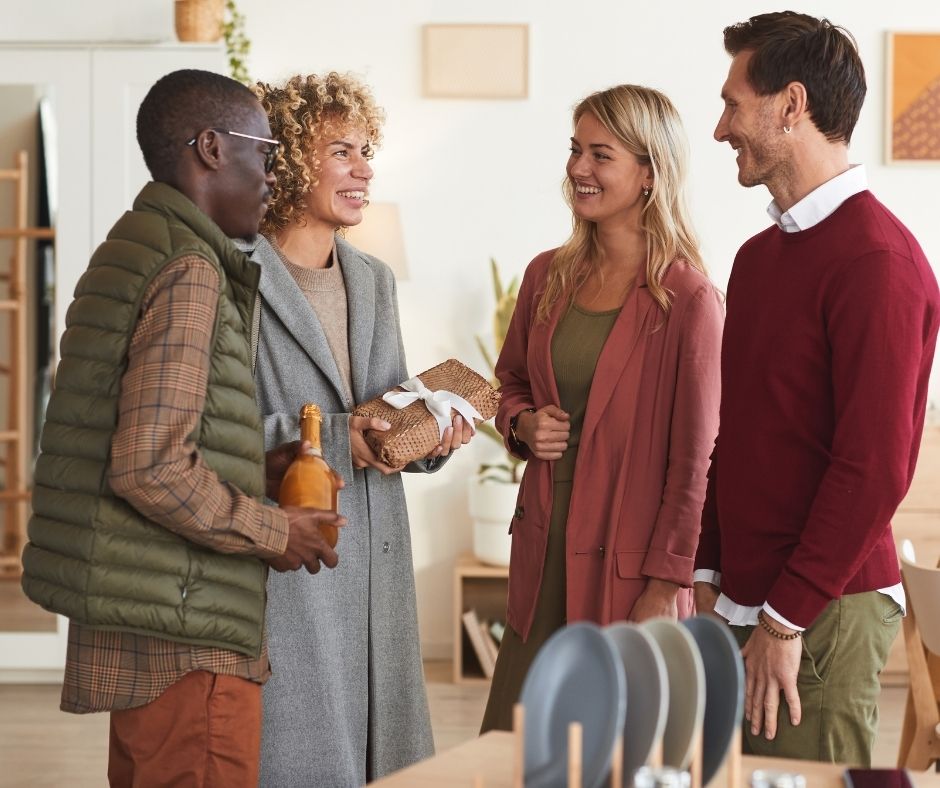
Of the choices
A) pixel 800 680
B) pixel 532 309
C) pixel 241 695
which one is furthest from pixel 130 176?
pixel 800 680

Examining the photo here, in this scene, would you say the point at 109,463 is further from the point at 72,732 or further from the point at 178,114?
the point at 72,732

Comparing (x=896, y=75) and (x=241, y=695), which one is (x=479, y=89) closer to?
(x=896, y=75)

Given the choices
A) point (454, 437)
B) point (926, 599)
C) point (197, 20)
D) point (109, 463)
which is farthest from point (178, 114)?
point (197, 20)

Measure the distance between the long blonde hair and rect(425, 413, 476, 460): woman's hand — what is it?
0.95 feet

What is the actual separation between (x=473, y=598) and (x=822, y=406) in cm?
324

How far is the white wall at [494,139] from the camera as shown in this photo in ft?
16.0

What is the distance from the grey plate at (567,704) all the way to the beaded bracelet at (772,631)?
610 millimetres

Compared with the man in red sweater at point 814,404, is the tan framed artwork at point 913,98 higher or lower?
higher

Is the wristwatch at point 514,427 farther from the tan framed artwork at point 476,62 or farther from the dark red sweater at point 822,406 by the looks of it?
the tan framed artwork at point 476,62

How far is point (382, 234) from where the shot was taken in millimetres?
4652

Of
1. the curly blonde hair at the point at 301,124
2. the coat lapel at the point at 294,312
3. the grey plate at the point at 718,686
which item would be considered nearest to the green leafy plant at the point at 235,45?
the curly blonde hair at the point at 301,124

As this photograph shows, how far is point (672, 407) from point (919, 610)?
0.84m

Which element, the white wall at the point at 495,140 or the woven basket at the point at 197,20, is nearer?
the woven basket at the point at 197,20

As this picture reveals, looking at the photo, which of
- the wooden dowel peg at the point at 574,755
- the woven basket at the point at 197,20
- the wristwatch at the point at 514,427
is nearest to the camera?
the wooden dowel peg at the point at 574,755
